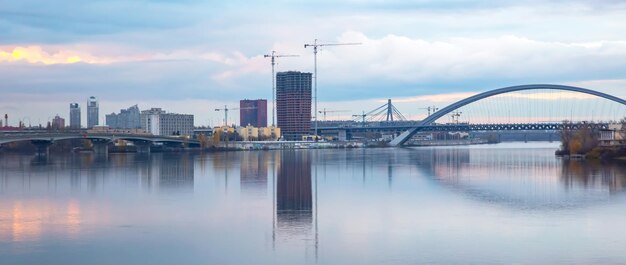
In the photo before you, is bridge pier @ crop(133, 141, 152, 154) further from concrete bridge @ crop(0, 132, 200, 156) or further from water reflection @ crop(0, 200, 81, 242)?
water reflection @ crop(0, 200, 81, 242)

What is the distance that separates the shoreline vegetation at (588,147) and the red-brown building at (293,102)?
4869 cm

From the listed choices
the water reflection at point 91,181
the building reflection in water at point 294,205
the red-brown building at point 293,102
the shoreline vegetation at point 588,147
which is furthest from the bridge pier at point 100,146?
the red-brown building at point 293,102

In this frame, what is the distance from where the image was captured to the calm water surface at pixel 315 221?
800 centimetres

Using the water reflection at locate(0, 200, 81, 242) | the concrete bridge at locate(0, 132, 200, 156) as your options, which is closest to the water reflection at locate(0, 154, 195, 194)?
the water reflection at locate(0, 200, 81, 242)

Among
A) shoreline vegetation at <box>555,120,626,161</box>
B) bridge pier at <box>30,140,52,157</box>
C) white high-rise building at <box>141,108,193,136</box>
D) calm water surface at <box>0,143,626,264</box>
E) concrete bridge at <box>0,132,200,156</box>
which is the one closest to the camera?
calm water surface at <box>0,143,626,264</box>

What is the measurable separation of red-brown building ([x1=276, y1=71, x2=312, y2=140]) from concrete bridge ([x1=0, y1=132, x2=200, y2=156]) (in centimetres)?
3263

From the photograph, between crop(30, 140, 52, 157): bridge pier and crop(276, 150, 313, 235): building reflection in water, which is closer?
crop(276, 150, 313, 235): building reflection in water

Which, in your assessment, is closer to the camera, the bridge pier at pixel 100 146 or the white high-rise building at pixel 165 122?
the bridge pier at pixel 100 146

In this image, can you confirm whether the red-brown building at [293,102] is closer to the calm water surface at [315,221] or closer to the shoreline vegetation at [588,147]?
the shoreline vegetation at [588,147]

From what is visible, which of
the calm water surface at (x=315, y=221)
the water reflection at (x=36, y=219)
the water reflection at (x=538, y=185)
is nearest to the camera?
the calm water surface at (x=315, y=221)

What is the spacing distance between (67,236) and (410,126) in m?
51.6

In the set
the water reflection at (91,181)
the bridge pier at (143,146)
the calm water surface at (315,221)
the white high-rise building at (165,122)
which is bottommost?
the calm water surface at (315,221)

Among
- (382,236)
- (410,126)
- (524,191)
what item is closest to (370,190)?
(524,191)

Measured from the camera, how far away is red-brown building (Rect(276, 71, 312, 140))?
8194 centimetres
